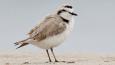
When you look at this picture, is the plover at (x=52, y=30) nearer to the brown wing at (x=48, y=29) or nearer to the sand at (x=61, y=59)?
the brown wing at (x=48, y=29)

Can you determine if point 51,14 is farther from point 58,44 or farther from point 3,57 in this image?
point 3,57

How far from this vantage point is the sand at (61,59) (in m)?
17.2

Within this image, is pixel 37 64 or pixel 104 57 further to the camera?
pixel 104 57

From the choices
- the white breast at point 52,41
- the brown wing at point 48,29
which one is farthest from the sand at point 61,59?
the brown wing at point 48,29

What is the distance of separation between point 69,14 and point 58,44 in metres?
0.89

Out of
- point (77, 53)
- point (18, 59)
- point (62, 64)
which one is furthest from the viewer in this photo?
point (77, 53)

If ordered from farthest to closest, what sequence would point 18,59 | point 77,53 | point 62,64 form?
point 77,53 → point 18,59 → point 62,64

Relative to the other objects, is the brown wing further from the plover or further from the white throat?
the white throat

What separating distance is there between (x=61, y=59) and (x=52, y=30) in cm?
217

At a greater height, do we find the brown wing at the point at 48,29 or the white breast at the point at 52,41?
the brown wing at the point at 48,29

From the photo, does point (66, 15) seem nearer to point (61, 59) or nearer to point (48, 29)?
point (48, 29)

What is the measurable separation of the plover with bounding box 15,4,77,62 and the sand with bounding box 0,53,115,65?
557 millimetres

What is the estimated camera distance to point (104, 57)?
18984mm

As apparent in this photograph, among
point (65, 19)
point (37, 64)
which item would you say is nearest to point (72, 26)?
point (65, 19)
